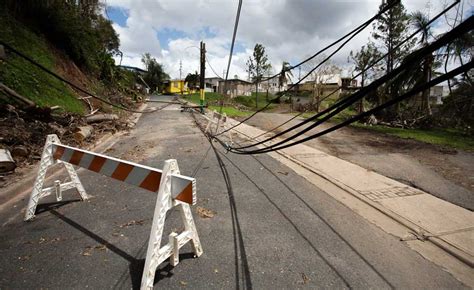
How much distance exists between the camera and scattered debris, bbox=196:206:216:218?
413 centimetres

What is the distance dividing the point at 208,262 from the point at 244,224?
1.00 metres

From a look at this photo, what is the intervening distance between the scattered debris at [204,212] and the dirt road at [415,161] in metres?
4.43

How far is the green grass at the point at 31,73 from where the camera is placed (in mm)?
8734

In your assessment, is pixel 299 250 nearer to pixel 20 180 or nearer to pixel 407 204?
pixel 407 204

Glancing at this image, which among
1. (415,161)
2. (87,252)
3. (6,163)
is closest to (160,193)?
(87,252)

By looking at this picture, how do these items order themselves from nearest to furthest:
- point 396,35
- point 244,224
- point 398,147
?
1. point 244,224
2. point 398,147
3. point 396,35

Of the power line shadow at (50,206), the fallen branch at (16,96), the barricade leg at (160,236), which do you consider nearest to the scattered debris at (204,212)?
the barricade leg at (160,236)

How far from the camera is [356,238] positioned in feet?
12.1

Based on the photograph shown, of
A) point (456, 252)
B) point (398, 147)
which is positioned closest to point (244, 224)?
point (456, 252)

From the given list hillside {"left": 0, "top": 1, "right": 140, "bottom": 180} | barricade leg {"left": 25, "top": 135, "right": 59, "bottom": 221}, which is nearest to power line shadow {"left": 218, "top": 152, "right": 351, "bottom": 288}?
barricade leg {"left": 25, "top": 135, "right": 59, "bottom": 221}

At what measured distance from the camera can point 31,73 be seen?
973cm

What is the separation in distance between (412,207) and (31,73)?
465 inches

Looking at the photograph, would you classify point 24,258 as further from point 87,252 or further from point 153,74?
point 153,74

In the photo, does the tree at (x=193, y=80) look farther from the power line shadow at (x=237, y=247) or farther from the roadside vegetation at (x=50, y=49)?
the power line shadow at (x=237, y=247)
